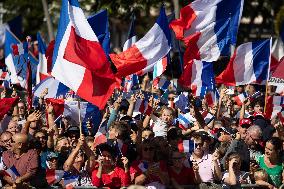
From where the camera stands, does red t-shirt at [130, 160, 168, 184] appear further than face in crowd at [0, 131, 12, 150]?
No

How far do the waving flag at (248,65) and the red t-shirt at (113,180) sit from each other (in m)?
5.28

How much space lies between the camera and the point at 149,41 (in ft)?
54.5

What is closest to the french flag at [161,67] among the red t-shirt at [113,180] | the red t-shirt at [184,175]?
the red t-shirt at [184,175]

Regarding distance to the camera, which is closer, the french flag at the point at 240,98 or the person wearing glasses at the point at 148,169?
the person wearing glasses at the point at 148,169

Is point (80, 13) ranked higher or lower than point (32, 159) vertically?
higher

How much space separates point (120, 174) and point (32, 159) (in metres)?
1.14

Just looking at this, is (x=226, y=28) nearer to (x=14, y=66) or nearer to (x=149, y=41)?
(x=149, y=41)

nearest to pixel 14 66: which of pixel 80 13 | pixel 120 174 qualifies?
pixel 80 13

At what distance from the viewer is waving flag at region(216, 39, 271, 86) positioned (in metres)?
17.7

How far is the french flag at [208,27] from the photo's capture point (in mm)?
16875

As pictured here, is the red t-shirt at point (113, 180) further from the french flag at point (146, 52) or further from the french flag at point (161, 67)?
the french flag at point (161, 67)

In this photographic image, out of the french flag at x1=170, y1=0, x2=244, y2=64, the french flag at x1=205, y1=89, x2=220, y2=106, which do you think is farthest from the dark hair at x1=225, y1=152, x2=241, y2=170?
the french flag at x1=205, y1=89, x2=220, y2=106

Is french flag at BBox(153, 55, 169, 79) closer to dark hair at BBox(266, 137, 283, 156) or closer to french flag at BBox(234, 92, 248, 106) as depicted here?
french flag at BBox(234, 92, 248, 106)

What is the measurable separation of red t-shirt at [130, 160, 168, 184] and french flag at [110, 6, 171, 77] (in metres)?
2.96
